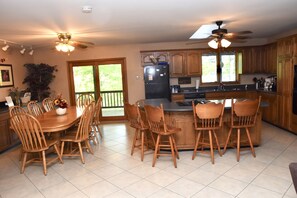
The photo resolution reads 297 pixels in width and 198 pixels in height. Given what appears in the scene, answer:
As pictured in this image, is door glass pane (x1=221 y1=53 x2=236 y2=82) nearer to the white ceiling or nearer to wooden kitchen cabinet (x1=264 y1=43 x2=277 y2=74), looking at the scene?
wooden kitchen cabinet (x1=264 y1=43 x2=277 y2=74)

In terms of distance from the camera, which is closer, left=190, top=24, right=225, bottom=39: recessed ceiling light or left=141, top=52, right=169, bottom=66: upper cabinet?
left=190, top=24, right=225, bottom=39: recessed ceiling light

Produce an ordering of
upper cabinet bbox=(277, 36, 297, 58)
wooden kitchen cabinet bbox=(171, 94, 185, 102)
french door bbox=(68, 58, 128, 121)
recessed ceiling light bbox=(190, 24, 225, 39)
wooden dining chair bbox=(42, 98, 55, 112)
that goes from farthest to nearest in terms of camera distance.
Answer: french door bbox=(68, 58, 128, 121) → wooden kitchen cabinet bbox=(171, 94, 185, 102) → recessed ceiling light bbox=(190, 24, 225, 39) → wooden dining chair bbox=(42, 98, 55, 112) → upper cabinet bbox=(277, 36, 297, 58)

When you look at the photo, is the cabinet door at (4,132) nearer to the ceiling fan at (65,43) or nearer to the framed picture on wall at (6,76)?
the framed picture on wall at (6,76)

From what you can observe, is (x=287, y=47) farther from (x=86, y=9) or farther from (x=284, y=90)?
(x=86, y=9)

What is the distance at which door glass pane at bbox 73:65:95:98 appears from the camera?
6.71m

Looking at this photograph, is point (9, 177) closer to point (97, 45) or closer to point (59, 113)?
point (59, 113)

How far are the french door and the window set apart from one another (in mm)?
2458

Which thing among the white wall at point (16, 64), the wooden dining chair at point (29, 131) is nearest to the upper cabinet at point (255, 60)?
the wooden dining chair at point (29, 131)

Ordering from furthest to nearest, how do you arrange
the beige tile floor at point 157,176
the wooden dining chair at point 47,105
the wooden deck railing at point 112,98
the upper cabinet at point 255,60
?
the wooden deck railing at point 112,98 < the upper cabinet at point 255,60 < the wooden dining chair at point 47,105 < the beige tile floor at point 157,176

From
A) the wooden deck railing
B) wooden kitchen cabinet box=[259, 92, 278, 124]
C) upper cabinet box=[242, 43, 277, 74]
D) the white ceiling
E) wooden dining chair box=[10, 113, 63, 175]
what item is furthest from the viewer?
the wooden deck railing

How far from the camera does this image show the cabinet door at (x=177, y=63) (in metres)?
6.19

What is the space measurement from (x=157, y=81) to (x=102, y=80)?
6.06 ft

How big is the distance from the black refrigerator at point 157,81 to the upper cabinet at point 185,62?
346 millimetres

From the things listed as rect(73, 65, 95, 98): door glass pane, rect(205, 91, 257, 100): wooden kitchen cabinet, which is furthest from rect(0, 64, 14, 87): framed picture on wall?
rect(205, 91, 257, 100): wooden kitchen cabinet
